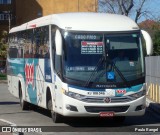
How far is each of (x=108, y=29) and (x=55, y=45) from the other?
1.54 m

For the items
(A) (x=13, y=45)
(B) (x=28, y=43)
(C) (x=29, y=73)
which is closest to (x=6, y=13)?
(A) (x=13, y=45)

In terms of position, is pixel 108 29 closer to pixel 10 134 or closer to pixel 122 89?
pixel 122 89

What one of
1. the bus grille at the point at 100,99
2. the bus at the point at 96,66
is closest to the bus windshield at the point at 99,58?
the bus at the point at 96,66

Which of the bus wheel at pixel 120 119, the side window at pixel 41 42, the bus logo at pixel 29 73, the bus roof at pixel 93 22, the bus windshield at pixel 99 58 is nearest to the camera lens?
the bus windshield at pixel 99 58

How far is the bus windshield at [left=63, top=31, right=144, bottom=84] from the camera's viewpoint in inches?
613

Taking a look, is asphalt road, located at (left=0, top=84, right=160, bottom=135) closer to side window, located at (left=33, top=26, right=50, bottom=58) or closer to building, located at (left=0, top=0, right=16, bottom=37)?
side window, located at (left=33, top=26, right=50, bottom=58)

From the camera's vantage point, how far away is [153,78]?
30.2m

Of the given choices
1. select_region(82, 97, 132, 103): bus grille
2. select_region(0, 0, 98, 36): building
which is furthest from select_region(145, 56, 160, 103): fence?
select_region(0, 0, 98, 36): building

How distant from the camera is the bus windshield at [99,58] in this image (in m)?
15.6

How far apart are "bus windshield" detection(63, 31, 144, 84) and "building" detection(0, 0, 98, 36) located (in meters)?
78.1

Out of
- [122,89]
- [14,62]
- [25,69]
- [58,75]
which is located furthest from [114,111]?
[14,62]

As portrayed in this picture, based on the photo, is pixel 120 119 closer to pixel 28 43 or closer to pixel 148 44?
pixel 148 44

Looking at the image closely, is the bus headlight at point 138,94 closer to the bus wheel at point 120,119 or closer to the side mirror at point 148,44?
the side mirror at point 148,44

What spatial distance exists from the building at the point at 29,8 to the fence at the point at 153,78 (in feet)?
206
